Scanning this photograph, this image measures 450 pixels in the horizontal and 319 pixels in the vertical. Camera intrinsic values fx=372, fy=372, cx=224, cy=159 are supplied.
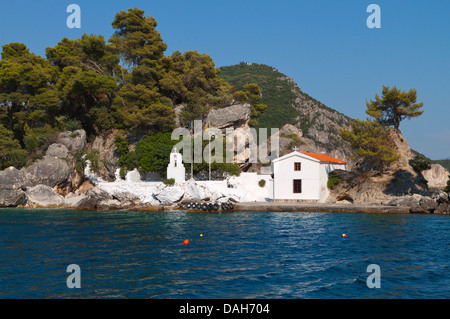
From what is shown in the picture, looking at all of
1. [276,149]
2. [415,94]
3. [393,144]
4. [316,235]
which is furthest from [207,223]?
[276,149]

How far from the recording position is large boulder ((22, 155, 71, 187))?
47656 mm

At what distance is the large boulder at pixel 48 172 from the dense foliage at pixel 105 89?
265cm

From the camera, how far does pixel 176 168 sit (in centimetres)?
4528

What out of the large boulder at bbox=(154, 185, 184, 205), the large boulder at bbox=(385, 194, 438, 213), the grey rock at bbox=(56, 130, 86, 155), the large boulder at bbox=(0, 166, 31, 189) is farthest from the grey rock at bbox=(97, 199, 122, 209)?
the large boulder at bbox=(385, 194, 438, 213)

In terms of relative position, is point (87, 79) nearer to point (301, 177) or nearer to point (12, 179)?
point (12, 179)

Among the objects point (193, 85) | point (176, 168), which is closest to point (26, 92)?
point (193, 85)

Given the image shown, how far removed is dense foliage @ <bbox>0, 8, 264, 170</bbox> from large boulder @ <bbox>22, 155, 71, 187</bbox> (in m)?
2.65

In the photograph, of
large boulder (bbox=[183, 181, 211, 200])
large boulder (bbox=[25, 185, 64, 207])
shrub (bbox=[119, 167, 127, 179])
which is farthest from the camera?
shrub (bbox=[119, 167, 127, 179])

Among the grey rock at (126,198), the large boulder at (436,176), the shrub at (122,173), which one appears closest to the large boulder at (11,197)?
the grey rock at (126,198)

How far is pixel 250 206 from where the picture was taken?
3966cm

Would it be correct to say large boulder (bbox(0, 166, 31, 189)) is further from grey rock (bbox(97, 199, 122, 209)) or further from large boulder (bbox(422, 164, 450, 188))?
large boulder (bbox(422, 164, 450, 188))

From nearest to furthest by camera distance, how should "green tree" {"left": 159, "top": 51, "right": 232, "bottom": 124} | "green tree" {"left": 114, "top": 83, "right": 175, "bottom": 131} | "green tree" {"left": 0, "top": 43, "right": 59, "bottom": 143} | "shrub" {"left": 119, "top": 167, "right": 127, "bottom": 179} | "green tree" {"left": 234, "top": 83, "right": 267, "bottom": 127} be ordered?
"shrub" {"left": 119, "top": 167, "right": 127, "bottom": 179}
"green tree" {"left": 114, "top": 83, "right": 175, "bottom": 131}
"green tree" {"left": 0, "top": 43, "right": 59, "bottom": 143}
"green tree" {"left": 159, "top": 51, "right": 232, "bottom": 124}
"green tree" {"left": 234, "top": 83, "right": 267, "bottom": 127}

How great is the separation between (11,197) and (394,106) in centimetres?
4702
